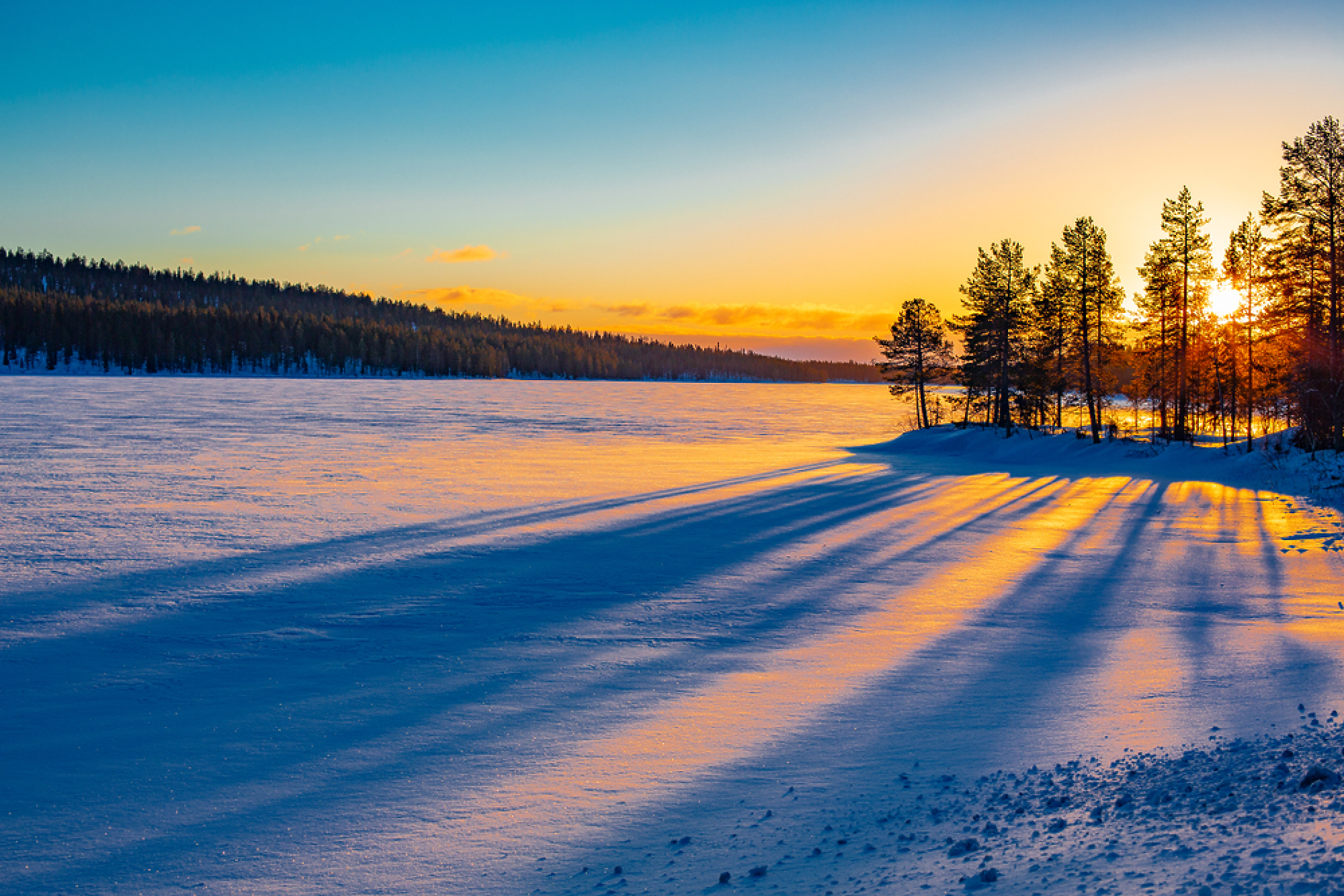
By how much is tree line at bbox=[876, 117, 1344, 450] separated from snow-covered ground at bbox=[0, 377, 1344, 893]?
2155 centimetres

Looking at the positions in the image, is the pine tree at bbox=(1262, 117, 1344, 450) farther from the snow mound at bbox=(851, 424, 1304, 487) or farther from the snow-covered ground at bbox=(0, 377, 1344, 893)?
the snow-covered ground at bbox=(0, 377, 1344, 893)

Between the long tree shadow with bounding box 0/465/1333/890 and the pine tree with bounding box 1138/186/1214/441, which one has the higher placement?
the pine tree with bounding box 1138/186/1214/441

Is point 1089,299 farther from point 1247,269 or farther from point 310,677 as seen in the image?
point 310,677

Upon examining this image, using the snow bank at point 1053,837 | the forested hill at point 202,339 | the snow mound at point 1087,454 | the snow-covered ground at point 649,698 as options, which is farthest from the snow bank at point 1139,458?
the forested hill at point 202,339

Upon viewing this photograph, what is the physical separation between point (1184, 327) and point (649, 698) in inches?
1848

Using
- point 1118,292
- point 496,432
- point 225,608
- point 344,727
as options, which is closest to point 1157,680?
point 344,727

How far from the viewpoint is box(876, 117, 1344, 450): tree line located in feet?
102

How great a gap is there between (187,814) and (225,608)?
4669 mm

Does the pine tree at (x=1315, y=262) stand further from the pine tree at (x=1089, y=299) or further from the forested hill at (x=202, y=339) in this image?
the forested hill at (x=202, y=339)

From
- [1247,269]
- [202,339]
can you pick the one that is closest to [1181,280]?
[1247,269]

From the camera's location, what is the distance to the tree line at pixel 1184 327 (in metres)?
31.0

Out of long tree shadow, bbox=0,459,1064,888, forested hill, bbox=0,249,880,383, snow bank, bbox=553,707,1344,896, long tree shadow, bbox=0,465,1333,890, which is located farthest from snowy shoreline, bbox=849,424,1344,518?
forested hill, bbox=0,249,880,383

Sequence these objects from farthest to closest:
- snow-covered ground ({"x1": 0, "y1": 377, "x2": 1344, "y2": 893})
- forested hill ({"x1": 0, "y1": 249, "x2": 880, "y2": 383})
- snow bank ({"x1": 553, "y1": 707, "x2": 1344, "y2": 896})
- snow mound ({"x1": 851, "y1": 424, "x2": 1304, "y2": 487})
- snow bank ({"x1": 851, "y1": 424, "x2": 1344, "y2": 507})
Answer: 1. forested hill ({"x1": 0, "y1": 249, "x2": 880, "y2": 383})
2. snow mound ({"x1": 851, "y1": 424, "x2": 1304, "y2": 487})
3. snow bank ({"x1": 851, "y1": 424, "x2": 1344, "y2": 507})
4. snow-covered ground ({"x1": 0, "y1": 377, "x2": 1344, "y2": 893})
5. snow bank ({"x1": 553, "y1": 707, "x2": 1344, "y2": 896})

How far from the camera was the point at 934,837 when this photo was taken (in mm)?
3947
